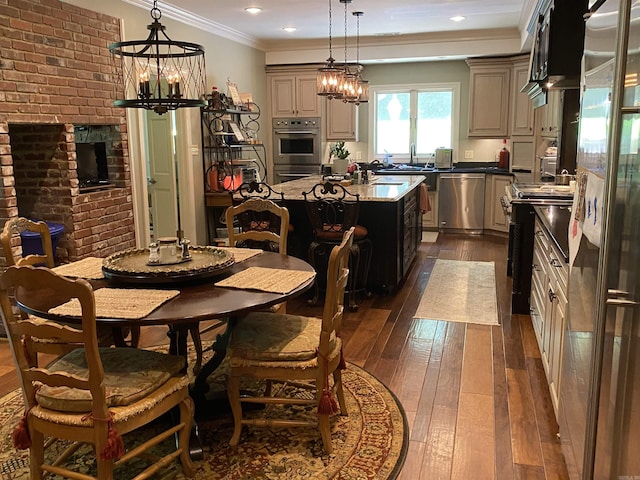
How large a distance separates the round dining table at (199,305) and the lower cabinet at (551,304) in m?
1.12

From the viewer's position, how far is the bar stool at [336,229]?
14.1 ft

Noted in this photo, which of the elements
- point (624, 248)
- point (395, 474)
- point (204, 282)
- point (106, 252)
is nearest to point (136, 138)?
point (106, 252)

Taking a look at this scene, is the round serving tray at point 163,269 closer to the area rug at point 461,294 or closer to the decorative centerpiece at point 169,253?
the decorative centerpiece at point 169,253

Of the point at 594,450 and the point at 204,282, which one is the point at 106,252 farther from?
the point at 594,450

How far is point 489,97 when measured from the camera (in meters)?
7.50

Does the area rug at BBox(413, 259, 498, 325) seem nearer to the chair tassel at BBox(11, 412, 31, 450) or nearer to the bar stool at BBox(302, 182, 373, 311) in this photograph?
the bar stool at BBox(302, 182, 373, 311)

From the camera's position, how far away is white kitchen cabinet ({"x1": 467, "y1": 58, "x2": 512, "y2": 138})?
7.40 metres

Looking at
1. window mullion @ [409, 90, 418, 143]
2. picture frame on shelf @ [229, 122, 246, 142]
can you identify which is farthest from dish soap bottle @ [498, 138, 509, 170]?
picture frame on shelf @ [229, 122, 246, 142]

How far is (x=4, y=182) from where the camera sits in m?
3.62

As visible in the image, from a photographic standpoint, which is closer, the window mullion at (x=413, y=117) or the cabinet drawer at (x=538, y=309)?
the cabinet drawer at (x=538, y=309)

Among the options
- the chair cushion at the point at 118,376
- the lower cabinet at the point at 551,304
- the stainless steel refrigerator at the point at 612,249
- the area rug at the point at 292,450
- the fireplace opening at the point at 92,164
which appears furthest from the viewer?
the fireplace opening at the point at 92,164

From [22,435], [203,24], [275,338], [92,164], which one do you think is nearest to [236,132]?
[203,24]

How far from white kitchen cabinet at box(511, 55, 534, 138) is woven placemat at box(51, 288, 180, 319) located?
20.4ft

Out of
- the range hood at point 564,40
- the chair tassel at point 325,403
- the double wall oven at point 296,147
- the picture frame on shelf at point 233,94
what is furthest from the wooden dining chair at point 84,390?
the double wall oven at point 296,147
